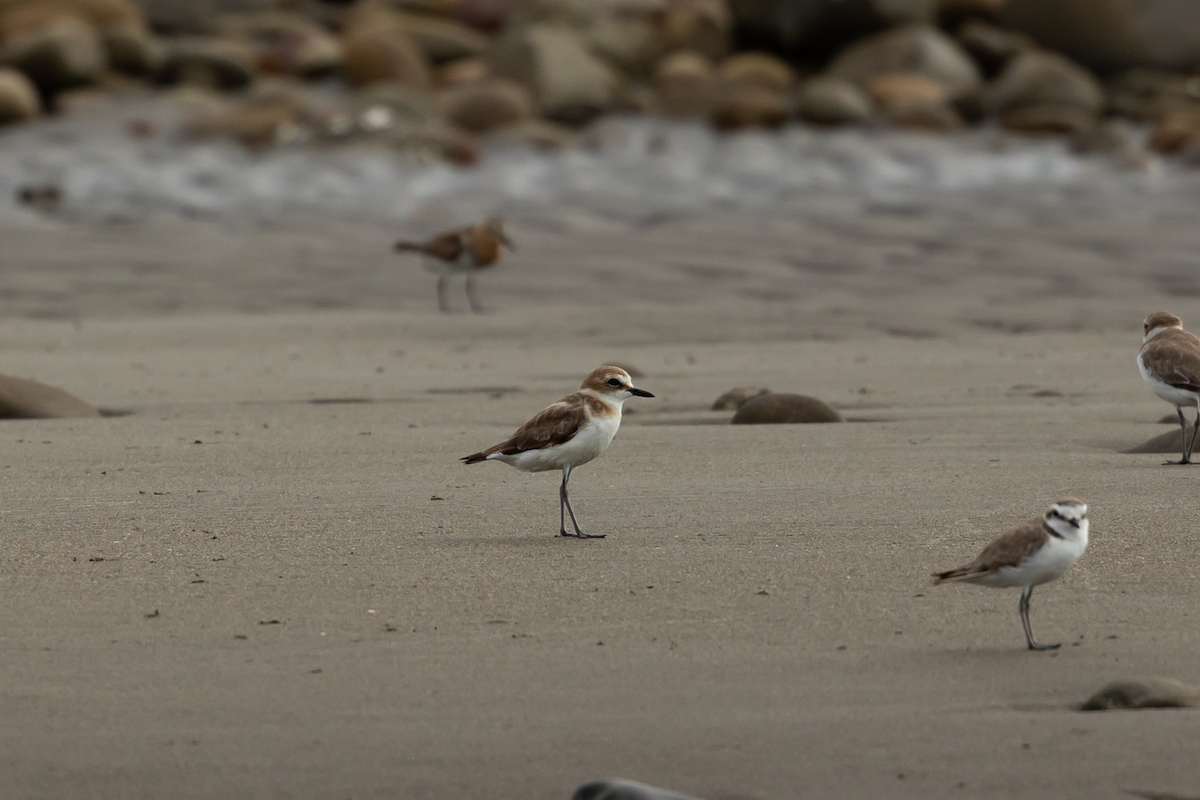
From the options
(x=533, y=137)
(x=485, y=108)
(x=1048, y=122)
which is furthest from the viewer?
(x=1048, y=122)

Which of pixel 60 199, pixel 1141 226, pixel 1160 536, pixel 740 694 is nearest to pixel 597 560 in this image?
pixel 740 694

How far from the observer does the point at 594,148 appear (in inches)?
877

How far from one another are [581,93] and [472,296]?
1239 centimetres

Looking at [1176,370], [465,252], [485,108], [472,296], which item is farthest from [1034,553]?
[485,108]

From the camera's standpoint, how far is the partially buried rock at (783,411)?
7449 mm

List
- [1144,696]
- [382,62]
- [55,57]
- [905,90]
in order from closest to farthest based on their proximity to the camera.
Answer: [1144,696] → [55,57] → [905,90] → [382,62]

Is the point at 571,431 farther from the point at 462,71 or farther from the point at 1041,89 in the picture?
the point at 462,71

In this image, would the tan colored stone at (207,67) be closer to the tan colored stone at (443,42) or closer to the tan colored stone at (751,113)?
the tan colored stone at (443,42)

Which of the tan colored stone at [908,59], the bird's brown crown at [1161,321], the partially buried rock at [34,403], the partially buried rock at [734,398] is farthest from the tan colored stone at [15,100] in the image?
the bird's brown crown at [1161,321]

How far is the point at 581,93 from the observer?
24.7 metres

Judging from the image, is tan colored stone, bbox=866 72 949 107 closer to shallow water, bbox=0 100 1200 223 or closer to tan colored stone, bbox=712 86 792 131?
shallow water, bbox=0 100 1200 223

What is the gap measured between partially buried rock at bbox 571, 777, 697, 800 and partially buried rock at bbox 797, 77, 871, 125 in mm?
21546

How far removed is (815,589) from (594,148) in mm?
17926

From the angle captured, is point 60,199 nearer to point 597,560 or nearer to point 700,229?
point 700,229
